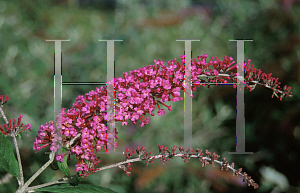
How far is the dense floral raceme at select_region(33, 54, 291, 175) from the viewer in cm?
61

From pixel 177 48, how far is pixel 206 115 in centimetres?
44

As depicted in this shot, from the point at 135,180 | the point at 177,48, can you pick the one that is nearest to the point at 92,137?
the point at 135,180

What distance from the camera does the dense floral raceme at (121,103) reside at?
612 mm

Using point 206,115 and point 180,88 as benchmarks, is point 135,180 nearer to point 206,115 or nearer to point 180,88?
point 206,115

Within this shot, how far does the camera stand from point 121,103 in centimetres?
63

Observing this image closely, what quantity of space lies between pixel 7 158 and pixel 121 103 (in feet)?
0.97

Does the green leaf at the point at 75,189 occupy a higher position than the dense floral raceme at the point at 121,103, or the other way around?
the dense floral raceme at the point at 121,103

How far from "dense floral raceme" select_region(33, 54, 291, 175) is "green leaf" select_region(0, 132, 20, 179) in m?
0.06

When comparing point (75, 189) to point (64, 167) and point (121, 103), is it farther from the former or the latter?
point (121, 103)

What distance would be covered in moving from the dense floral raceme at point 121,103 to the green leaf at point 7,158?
57 millimetres

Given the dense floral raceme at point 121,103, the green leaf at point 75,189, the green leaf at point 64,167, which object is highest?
the dense floral raceme at point 121,103

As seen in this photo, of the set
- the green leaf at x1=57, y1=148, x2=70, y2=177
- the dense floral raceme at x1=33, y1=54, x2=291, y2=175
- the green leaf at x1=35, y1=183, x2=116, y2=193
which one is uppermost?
the dense floral raceme at x1=33, y1=54, x2=291, y2=175

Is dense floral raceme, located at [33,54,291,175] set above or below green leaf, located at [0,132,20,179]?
above

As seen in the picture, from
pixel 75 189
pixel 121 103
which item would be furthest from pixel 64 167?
pixel 121 103
